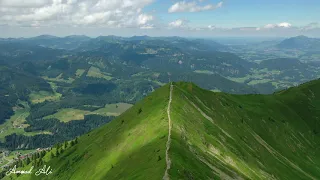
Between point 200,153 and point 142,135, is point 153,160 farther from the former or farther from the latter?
point 142,135

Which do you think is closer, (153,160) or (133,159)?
(153,160)

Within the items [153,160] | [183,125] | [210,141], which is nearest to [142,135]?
[183,125]

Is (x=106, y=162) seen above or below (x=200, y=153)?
below

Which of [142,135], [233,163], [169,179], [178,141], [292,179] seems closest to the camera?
[169,179]

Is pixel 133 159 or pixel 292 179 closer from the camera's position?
pixel 133 159

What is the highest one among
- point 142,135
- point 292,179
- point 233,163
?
point 142,135

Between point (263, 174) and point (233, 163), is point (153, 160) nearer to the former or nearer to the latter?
point (233, 163)

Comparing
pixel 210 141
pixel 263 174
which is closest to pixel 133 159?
pixel 210 141

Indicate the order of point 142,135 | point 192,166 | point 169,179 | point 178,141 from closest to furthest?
point 169,179
point 192,166
point 178,141
point 142,135

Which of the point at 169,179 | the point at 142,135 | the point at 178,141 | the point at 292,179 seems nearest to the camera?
the point at 169,179
